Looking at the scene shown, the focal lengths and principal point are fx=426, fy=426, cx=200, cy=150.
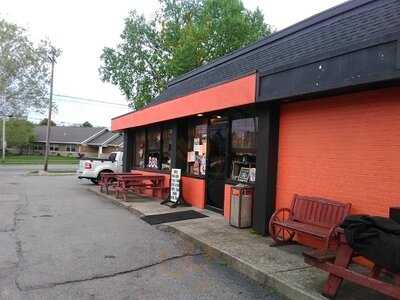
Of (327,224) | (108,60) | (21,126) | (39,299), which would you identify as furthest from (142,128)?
(21,126)

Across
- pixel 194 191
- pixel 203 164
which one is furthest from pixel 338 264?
pixel 194 191

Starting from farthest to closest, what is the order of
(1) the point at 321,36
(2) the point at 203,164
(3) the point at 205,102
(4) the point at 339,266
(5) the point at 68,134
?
(5) the point at 68,134
(2) the point at 203,164
(3) the point at 205,102
(1) the point at 321,36
(4) the point at 339,266

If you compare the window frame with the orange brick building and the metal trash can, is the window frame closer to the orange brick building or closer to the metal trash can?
the orange brick building

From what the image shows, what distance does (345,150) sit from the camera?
6.81 m

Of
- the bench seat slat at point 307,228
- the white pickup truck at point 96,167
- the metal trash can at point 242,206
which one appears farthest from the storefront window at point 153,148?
the bench seat slat at point 307,228

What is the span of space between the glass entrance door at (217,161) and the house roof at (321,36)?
1391 mm

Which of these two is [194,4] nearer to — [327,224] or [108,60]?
[108,60]

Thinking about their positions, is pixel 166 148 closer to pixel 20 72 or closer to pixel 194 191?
pixel 194 191

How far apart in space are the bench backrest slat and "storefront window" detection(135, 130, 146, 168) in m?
10.2

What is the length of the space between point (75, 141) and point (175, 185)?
2761 inches

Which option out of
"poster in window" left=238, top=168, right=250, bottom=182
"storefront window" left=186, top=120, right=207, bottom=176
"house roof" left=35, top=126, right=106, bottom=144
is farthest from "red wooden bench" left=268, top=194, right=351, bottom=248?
"house roof" left=35, top=126, right=106, bottom=144

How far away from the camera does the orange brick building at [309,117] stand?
6031mm

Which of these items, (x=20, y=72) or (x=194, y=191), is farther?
(x=20, y=72)

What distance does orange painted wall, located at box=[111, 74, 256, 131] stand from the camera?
8562mm
